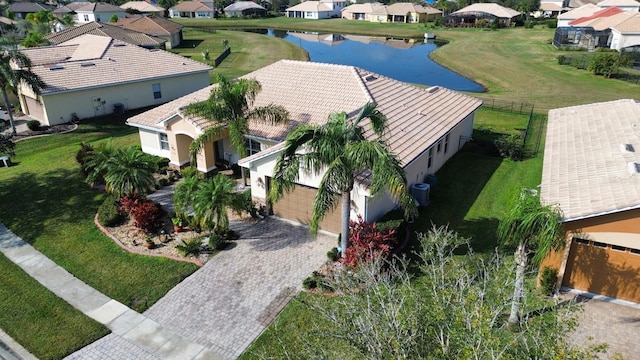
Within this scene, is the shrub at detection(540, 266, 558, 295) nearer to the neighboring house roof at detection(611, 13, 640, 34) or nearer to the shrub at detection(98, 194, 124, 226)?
the shrub at detection(98, 194, 124, 226)

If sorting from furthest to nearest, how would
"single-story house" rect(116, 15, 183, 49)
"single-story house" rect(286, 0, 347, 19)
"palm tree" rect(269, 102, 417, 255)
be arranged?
"single-story house" rect(286, 0, 347, 19) → "single-story house" rect(116, 15, 183, 49) → "palm tree" rect(269, 102, 417, 255)

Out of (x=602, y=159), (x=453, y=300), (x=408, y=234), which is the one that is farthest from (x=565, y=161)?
(x=453, y=300)

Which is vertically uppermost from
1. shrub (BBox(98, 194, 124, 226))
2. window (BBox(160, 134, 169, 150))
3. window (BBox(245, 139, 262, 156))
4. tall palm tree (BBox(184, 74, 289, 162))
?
tall palm tree (BBox(184, 74, 289, 162))

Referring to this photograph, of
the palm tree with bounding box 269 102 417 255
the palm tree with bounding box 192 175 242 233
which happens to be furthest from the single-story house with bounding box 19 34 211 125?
the palm tree with bounding box 269 102 417 255

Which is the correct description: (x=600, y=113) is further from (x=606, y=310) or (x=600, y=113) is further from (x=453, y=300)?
(x=453, y=300)

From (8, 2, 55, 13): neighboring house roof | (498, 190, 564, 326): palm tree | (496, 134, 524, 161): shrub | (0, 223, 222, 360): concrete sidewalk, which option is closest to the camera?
(498, 190, 564, 326): palm tree

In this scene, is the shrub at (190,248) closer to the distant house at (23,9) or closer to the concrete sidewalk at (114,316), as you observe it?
the concrete sidewalk at (114,316)
